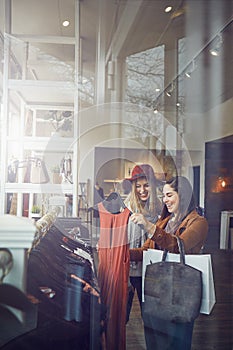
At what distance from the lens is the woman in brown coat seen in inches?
40.8

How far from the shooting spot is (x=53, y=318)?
883mm

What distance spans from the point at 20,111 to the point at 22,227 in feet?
0.94

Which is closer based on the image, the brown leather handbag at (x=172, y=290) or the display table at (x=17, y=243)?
the display table at (x=17, y=243)

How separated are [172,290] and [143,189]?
0.96 feet

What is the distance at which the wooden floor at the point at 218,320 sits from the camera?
41.4 inches

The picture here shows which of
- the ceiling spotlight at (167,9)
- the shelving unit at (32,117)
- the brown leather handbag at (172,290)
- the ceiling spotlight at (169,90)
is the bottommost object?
the brown leather handbag at (172,290)

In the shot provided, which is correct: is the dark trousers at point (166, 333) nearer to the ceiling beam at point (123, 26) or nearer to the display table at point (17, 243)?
the display table at point (17, 243)

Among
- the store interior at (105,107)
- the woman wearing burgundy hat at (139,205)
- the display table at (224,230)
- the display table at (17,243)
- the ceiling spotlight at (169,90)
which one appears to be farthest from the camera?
the ceiling spotlight at (169,90)

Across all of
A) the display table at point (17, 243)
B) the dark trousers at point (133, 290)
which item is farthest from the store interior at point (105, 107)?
the dark trousers at point (133, 290)

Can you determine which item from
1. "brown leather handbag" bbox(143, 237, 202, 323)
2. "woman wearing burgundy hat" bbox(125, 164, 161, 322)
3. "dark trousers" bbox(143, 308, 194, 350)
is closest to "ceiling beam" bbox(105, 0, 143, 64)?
"woman wearing burgundy hat" bbox(125, 164, 161, 322)

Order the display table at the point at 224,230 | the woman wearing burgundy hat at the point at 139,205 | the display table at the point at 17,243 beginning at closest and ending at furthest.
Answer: the display table at the point at 17,243 → the woman wearing burgundy hat at the point at 139,205 → the display table at the point at 224,230

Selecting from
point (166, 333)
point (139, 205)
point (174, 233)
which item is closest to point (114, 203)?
point (139, 205)

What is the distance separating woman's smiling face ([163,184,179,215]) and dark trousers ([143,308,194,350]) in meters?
0.31

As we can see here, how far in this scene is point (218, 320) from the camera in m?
1.14
